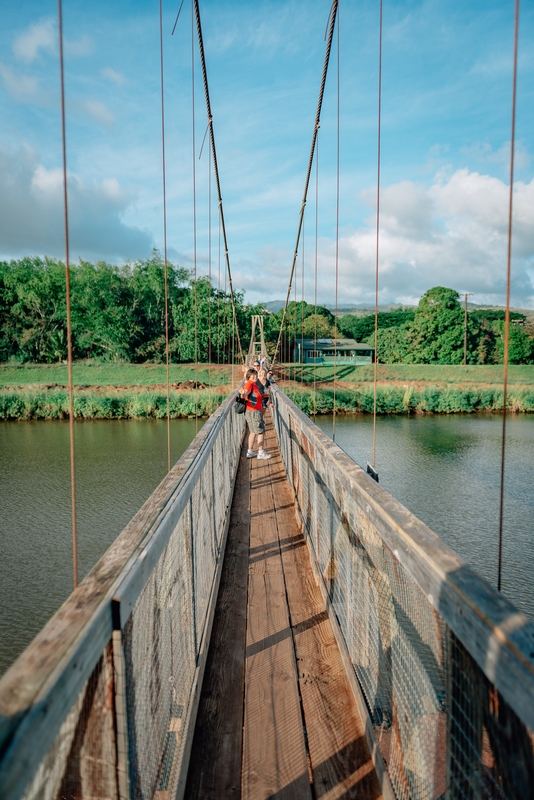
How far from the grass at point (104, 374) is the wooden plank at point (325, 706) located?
2864cm

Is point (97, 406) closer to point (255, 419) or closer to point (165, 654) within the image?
point (255, 419)

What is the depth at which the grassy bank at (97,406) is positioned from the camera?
2462 cm

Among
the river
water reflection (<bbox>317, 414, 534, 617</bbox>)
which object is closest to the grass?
the river

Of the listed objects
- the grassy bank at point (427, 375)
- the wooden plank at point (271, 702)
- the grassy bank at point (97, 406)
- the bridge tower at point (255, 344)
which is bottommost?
the grassy bank at point (97, 406)

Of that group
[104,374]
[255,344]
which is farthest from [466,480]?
[104,374]

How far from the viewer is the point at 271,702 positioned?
178 cm

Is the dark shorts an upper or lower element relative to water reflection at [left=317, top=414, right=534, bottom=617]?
upper

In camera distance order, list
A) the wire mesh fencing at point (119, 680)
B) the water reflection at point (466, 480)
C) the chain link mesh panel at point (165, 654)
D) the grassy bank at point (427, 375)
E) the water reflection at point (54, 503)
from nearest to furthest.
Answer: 1. the wire mesh fencing at point (119, 680)
2. the chain link mesh panel at point (165, 654)
3. the water reflection at point (54, 503)
4. the water reflection at point (466, 480)
5. the grassy bank at point (427, 375)

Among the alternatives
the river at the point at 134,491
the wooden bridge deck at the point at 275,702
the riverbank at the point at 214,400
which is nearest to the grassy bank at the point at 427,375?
the riverbank at the point at 214,400

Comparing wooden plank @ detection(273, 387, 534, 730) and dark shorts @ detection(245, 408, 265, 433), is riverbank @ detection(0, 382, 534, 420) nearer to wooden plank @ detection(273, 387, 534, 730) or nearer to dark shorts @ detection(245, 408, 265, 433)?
dark shorts @ detection(245, 408, 265, 433)

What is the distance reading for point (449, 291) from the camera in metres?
46.5

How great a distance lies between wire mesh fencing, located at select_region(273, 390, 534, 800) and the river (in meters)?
5.27

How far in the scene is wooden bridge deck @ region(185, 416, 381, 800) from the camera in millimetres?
1438

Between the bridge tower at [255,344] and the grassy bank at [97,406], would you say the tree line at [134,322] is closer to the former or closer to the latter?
the bridge tower at [255,344]
